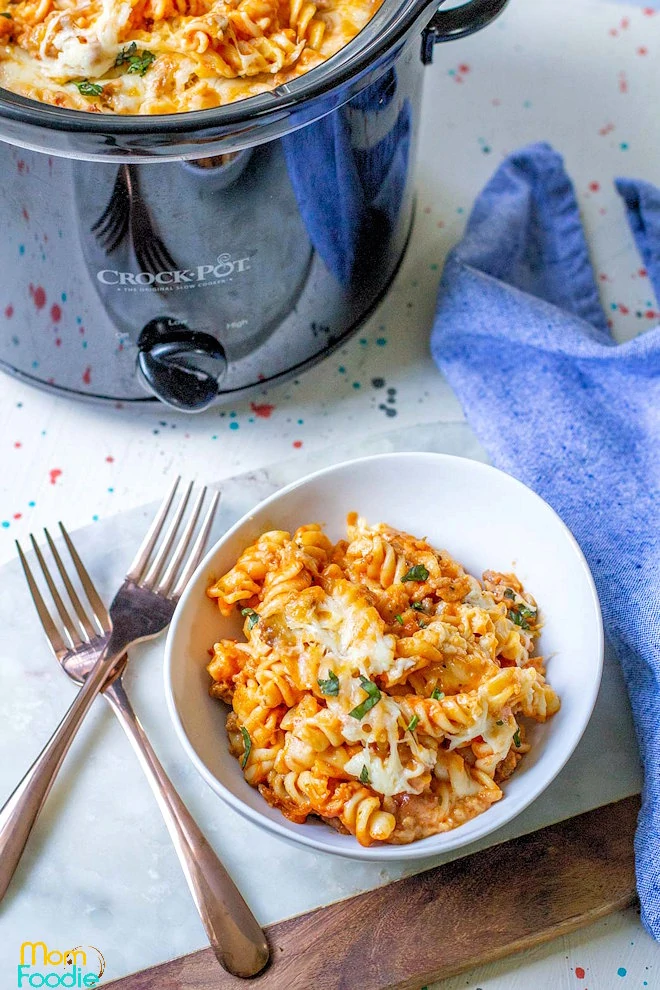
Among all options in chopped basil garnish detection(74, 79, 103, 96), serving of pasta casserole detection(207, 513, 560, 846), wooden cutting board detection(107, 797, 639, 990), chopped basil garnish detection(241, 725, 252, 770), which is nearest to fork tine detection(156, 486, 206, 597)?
serving of pasta casserole detection(207, 513, 560, 846)

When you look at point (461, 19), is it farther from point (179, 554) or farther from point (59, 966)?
point (59, 966)

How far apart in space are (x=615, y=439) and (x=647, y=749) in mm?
385

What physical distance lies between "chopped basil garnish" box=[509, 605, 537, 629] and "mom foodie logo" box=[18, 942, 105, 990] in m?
0.53

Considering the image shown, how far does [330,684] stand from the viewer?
3.29 ft

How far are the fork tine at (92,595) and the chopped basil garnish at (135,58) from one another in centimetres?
52

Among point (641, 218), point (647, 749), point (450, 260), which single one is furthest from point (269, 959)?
point (641, 218)

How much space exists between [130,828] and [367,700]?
306 mm

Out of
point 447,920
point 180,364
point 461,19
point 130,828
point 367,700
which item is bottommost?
point 447,920

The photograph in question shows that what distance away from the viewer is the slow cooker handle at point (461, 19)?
43.4 inches

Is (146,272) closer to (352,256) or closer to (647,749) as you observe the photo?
(352,256)

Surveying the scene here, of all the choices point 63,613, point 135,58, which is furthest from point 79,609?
point 135,58

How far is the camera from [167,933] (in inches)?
41.9

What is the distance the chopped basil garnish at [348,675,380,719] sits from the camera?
3.27ft

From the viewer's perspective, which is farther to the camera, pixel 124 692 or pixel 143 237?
pixel 124 692
